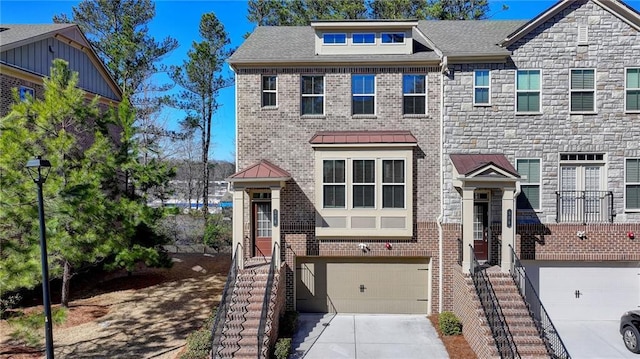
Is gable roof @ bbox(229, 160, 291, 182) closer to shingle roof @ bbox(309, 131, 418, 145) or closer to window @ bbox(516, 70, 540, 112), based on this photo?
shingle roof @ bbox(309, 131, 418, 145)

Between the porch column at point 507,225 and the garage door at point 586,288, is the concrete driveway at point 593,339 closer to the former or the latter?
the garage door at point 586,288

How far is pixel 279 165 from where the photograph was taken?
1188 centimetres

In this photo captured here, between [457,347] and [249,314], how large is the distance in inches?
221

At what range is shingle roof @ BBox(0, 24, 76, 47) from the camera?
1434 centimetres

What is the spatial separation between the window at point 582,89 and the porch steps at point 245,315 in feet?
36.2

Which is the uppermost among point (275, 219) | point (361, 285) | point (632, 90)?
point (632, 90)

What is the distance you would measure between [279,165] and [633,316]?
1088 cm

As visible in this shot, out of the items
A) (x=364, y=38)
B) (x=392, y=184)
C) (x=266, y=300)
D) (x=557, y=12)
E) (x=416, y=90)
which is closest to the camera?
(x=266, y=300)

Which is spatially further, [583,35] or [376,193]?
[376,193]

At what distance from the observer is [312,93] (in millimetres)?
11969

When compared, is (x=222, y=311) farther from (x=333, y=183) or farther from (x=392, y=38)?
(x=392, y=38)

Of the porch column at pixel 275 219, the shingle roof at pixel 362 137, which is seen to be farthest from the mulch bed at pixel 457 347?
the shingle roof at pixel 362 137

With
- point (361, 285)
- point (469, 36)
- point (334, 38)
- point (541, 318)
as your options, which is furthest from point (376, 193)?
point (469, 36)

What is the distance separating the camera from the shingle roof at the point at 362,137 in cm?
1119
